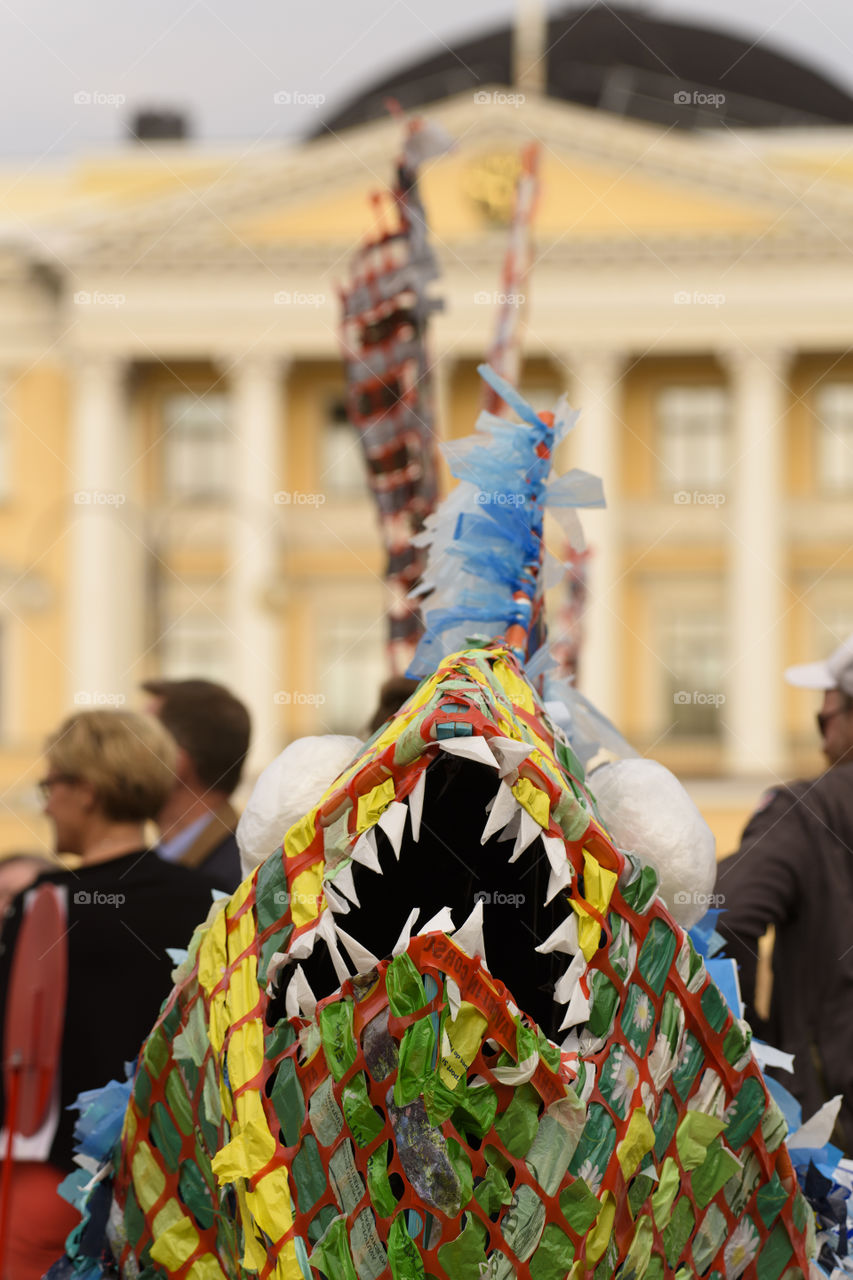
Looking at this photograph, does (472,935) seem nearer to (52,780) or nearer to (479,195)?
(52,780)

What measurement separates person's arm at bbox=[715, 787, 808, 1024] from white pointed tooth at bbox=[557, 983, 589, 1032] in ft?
3.86

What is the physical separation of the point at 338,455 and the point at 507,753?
93.6ft

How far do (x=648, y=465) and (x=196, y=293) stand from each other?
7505 mm

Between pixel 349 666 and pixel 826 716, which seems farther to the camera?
pixel 349 666

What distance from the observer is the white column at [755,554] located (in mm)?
27781

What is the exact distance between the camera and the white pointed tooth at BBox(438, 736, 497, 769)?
5.43 feet

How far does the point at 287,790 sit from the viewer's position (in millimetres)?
1931

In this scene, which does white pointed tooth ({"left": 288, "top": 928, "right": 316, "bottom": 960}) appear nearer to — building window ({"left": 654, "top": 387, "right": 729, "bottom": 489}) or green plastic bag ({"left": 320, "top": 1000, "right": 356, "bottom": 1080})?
green plastic bag ({"left": 320, "top": 1000, "right": 356, "bottom": 1080})

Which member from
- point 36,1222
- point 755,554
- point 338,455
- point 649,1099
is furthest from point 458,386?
point 649,1099

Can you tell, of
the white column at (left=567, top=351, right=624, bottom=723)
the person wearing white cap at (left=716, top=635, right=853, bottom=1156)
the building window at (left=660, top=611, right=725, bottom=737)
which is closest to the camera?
the person wearing white cap at (left=716, top=635, right=853, bottom=1156)

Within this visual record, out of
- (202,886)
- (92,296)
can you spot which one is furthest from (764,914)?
(92,296)

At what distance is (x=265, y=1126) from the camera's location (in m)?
1.74

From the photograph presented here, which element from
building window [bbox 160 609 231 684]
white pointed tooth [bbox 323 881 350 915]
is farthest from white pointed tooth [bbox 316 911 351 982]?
building window [bbox 160 609 231 684]

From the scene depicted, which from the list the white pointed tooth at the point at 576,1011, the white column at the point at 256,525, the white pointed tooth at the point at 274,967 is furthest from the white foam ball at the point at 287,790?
the white column at the point at 256,525
